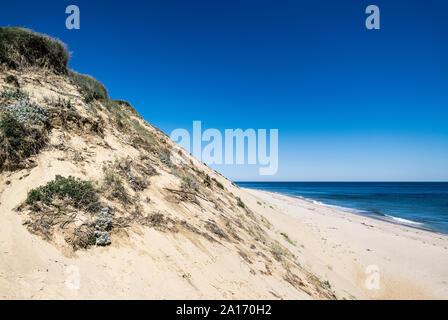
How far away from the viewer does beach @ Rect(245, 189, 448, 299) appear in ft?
34.4

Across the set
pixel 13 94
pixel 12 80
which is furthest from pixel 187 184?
pixel 12 80

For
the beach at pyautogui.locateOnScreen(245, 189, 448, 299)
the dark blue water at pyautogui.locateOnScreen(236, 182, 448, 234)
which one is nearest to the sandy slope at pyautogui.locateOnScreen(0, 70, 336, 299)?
the beach at pyautogui.locateOnScreen(245, 189, 448, 299)

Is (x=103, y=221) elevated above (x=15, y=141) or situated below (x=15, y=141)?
below

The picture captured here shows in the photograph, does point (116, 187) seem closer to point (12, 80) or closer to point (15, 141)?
Answer: point (15, 141)

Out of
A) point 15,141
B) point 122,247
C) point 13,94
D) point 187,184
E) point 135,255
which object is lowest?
point 135,255

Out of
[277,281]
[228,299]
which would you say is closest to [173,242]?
[228,299]

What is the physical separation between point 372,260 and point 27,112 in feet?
61.3

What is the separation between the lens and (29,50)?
906 cm

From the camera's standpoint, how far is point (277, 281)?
20.5 feet

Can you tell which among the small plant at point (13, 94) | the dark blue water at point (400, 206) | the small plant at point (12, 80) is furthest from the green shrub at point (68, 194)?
the dark blue water at point (400, 206)

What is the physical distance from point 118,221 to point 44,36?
9727mm

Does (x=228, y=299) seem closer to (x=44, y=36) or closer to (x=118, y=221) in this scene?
(x=118, y=221)

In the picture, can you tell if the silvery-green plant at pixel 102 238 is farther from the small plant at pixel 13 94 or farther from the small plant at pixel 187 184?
the small plant at pixel 13 94

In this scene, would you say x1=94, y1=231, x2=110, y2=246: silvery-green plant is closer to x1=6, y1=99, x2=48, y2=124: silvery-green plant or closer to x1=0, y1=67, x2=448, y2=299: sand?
x1=0, y1=67, x2=448, y2=299: sand
